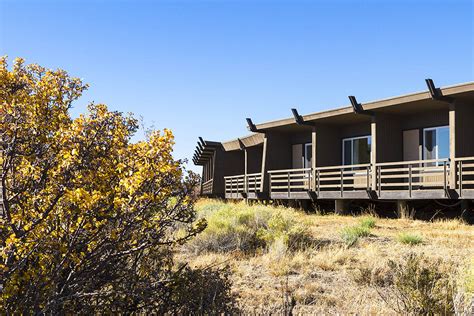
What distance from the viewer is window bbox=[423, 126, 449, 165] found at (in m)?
18.6

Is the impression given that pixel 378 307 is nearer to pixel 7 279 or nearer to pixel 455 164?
pixel 7 279

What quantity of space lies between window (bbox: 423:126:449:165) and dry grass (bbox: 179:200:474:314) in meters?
6.98

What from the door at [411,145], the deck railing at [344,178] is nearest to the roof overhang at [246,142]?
the deck railing at [344,178]

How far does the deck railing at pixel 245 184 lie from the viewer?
25.1m

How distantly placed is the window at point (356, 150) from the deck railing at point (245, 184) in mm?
4282

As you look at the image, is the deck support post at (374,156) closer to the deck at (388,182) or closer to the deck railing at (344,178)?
the deck at (388,182)

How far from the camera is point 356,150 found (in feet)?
72.5

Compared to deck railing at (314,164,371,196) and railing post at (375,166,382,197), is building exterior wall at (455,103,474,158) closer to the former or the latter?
railing post at (375,166,382,197)

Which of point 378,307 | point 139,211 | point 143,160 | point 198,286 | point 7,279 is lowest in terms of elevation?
point 378,307

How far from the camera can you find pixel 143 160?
13.5ft

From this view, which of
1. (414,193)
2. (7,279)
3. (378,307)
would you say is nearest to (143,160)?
(7,279)

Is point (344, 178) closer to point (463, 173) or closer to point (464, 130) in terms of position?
point (464, 130)

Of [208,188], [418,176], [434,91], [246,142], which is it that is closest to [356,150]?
[418,176]

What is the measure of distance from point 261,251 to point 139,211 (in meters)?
5.96
